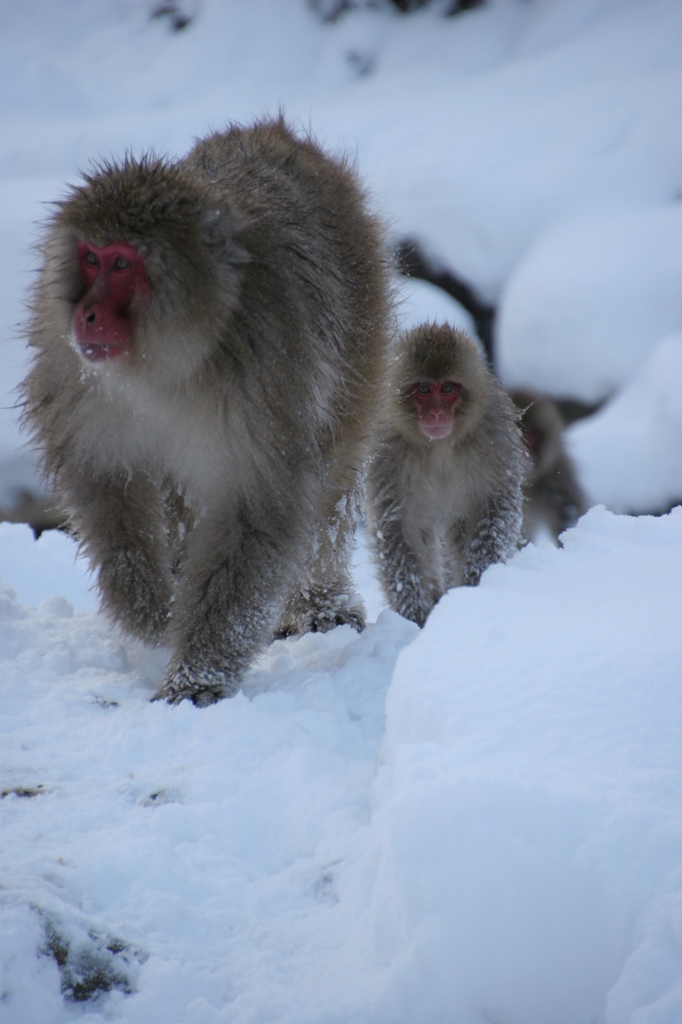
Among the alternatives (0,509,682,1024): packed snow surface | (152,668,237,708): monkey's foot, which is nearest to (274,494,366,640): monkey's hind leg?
(152,668,237,708): monkey's foot

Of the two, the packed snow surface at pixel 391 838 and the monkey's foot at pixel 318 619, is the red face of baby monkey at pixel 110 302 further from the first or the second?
the monkey's foot at pixel 318 619

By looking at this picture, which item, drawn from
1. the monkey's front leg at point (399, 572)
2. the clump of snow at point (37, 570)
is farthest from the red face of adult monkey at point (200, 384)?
the clump of snow at point (37, 570)

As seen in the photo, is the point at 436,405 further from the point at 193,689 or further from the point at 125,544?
the point at 193,689

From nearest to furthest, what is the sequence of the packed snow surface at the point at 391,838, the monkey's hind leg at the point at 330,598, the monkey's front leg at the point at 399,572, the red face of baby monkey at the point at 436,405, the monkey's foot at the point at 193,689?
the packed snow surface at the point at 391,838 → the monkey's foot at the point at 193,689 → the monkey's hind leg at the point at 330,598 → the red face of baby monkey at the point at 436,405 → the monkey's front leg at the point at 399,572

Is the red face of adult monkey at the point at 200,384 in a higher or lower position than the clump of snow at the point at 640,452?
higher

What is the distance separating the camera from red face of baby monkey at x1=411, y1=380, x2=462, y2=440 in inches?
133

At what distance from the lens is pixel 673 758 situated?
1.06 meters

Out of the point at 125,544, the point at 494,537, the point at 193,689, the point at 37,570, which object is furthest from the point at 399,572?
the point at 37,570

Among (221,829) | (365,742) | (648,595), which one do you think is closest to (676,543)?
(648,595)

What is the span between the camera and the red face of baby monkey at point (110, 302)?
1883 mm

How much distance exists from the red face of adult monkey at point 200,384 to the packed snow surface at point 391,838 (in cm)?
40

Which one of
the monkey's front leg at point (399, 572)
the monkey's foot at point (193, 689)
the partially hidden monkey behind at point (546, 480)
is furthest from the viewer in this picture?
the partially hidden monkey behind at point (546, 480)

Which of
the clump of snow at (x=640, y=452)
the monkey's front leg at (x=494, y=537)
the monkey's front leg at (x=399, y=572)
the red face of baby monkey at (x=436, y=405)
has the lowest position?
the clump of snow at (x=640, y=452)

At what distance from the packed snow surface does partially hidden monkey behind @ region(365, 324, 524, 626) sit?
1704 millimetres
